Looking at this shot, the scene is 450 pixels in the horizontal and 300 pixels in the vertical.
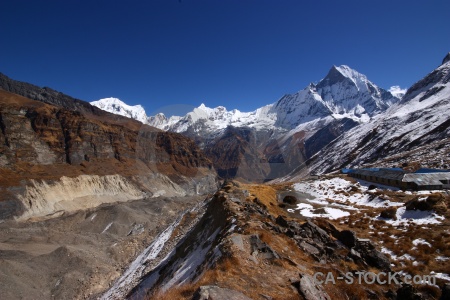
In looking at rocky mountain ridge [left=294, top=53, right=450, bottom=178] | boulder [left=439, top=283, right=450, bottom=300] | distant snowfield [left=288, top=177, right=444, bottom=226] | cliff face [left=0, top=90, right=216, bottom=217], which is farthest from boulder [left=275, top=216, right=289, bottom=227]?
rocky mountain ridge [left=294, top=53, right=450, bottom=178]

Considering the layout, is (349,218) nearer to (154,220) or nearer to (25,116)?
(154,220)

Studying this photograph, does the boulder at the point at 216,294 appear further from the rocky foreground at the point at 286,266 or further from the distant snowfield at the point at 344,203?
the distant snowfield at the point at 344,203

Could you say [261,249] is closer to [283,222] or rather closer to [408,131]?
[283,222]

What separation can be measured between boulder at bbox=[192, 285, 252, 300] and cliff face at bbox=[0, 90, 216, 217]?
3354 inches

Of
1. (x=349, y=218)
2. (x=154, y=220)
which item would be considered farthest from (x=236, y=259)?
(x=154, y=220)

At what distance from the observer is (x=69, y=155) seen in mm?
117312

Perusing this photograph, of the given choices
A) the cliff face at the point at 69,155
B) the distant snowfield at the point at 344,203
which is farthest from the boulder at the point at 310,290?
the cliff face at the point at 69,155

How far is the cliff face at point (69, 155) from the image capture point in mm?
91000

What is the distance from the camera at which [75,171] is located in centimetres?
10994

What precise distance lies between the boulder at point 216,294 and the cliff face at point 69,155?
279 feet

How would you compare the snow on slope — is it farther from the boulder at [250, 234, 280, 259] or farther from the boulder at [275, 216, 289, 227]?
the boulder at [250, 234, 280, 259]

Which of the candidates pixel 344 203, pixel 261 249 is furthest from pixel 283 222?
pixel 344 203

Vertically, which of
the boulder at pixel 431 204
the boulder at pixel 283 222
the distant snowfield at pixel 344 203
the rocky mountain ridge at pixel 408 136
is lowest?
the distant snowfield at pixel 344 203

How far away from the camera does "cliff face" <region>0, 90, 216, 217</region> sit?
299ft
